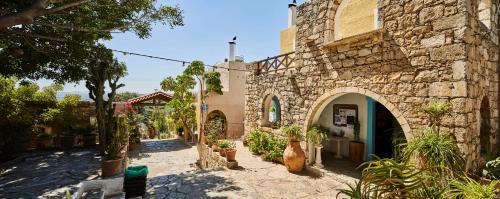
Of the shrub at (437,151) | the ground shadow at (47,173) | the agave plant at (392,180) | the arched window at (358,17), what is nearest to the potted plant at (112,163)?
the ground shadow at (47,173)

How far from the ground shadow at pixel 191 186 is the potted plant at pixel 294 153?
5.78 ft

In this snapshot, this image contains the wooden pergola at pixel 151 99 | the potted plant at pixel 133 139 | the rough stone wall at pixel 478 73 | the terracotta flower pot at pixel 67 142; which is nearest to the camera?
the rough stone wall at pixel 478 73

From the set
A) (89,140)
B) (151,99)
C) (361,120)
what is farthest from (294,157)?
(151,99)

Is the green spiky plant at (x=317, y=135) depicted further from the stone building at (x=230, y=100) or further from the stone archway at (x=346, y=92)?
the stone building at (x=230, y=100)

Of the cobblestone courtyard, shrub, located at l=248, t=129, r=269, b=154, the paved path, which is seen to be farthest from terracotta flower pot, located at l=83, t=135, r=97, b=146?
shrub, located at l=248, t=129, r=269, b=154

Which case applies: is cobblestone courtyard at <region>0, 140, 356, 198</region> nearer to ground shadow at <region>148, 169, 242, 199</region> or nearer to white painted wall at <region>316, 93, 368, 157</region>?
ground shadow at <region>148, 169, 242, 199</region>

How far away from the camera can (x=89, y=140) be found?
10945 mm

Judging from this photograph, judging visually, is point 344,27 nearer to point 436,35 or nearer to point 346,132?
point 346,132

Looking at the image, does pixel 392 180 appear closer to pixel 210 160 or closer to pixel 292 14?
pixel 210 160

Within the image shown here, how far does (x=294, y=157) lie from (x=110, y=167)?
5.00m

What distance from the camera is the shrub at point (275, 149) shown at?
7.89 metres

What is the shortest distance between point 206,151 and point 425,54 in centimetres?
811

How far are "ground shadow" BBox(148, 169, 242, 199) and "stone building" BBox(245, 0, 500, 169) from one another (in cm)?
302

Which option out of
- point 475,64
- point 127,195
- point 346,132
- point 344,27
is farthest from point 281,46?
point 127,195
